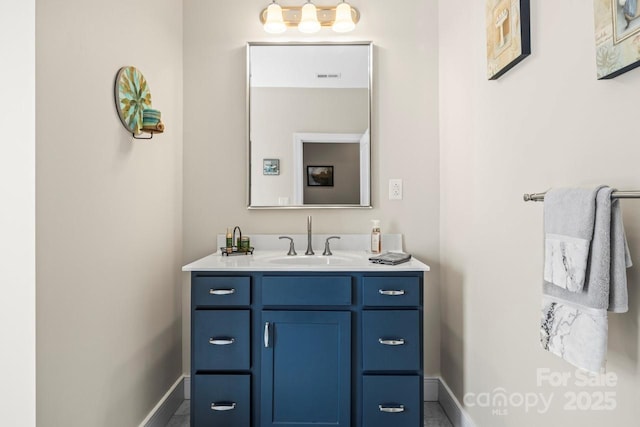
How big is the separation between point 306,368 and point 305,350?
0.26ft

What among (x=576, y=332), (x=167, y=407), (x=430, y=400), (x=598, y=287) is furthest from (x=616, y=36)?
(x=167, y=407)

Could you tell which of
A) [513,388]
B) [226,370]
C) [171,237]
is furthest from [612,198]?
[171,237]

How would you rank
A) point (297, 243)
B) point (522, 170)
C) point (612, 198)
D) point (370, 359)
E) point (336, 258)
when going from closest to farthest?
point (612, 198), point (522, 170), point (370, 359), point (336, 258), point (297, 243)

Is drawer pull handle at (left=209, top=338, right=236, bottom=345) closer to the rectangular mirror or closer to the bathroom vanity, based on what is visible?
the bathroom vanity

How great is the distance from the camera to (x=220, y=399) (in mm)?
1617

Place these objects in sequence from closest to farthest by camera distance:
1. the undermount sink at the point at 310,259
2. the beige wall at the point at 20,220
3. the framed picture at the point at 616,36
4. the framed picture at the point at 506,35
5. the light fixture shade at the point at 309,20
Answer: the framed picture at the point at 616,36 → the beige wall at the point at 20,220 → the framed picture at the point at 506,35 → the undermount sink at the point at 310,259 → the light fixture shade at the point at 309,20

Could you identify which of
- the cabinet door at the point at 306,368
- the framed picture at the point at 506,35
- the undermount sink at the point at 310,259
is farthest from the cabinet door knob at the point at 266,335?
the framed picture at the point at 506,35

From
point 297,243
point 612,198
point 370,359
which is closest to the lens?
point 612,198

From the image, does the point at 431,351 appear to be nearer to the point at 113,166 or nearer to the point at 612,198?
the point at 612,198

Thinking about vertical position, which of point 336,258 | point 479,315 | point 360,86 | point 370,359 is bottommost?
point 370,359

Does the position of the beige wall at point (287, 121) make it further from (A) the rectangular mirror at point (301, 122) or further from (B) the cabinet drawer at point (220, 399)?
(B) the cabinet drawer at point (220, 399)

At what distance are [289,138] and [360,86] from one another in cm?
52

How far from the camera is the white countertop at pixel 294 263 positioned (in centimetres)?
162

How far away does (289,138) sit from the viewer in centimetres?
216
